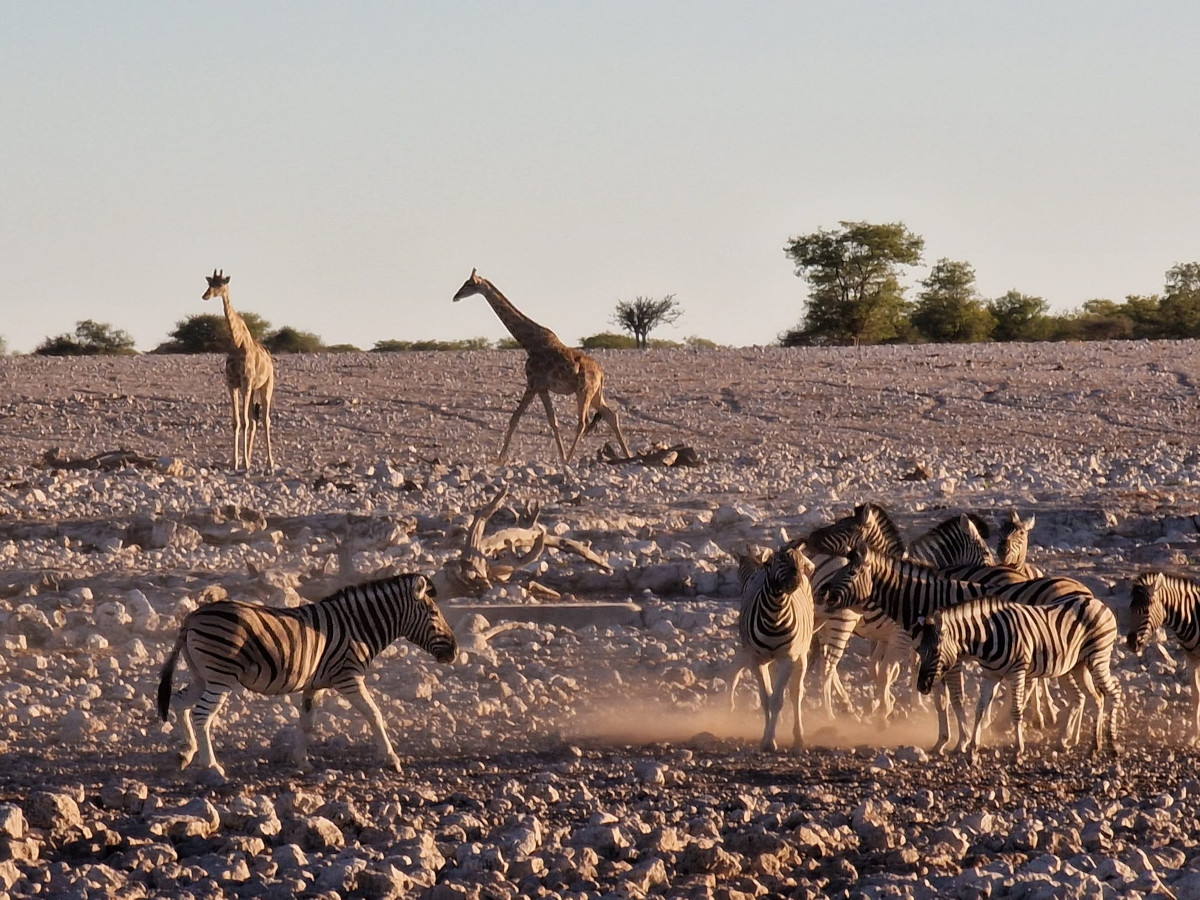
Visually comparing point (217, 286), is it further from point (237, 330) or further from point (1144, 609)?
point (1144, 609)

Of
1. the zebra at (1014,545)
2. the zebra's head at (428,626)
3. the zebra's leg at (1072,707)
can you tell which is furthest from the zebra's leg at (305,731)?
the zebra at (1014,545)

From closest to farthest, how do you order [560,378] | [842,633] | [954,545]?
1. [842,633]
2. [954,545]
3. [560,378]

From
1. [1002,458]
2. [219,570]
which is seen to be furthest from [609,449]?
[219,570]

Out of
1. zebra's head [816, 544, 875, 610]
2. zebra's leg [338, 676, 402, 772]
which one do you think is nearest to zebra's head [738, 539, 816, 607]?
zebra's head [816, 544, 875, 610]

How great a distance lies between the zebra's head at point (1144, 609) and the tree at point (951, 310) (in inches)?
1481

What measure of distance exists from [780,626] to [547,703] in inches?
68.6

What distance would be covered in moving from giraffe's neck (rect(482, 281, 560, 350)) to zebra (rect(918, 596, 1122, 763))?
14.2 metres

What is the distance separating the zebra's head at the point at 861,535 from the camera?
10.8 m

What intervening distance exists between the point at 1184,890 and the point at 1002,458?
645 inches

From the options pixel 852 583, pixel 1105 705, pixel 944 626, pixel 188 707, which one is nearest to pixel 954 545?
pixel 1105 705

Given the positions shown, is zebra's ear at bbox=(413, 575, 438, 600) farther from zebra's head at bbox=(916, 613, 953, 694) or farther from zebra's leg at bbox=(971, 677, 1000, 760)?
zebra's leg at bbox=(971, 677, 1000, 760)

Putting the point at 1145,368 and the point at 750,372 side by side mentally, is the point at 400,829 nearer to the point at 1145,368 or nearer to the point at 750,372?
the point at 750,372

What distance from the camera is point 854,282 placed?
49438 millimetres

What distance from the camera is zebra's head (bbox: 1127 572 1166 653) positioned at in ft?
33.7
